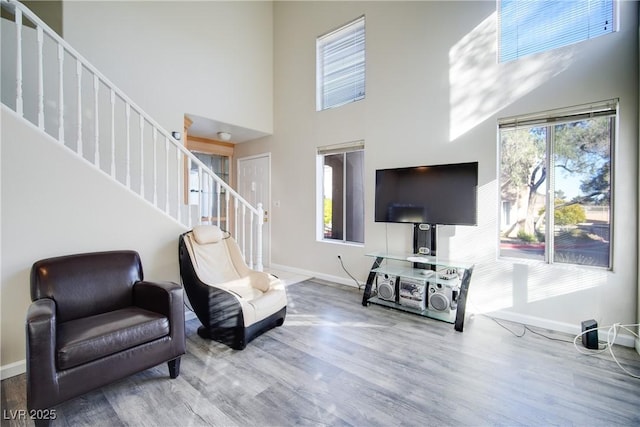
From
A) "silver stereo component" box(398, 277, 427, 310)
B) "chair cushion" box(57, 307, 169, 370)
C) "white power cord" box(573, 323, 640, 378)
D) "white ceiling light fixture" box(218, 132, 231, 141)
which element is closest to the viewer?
"chair cushion" box(57, 307, 169, 370)

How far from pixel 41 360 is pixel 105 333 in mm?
278

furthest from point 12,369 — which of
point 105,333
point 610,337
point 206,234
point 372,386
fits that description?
point 610,337

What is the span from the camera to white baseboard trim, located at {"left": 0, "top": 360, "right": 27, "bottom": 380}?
6.42 feet

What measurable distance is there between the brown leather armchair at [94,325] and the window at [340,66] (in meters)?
3.52

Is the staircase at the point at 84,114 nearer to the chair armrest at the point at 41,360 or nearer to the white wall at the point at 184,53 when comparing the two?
the white wall at the point at 184,53

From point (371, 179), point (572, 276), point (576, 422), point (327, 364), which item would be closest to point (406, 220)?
point (371, 179)

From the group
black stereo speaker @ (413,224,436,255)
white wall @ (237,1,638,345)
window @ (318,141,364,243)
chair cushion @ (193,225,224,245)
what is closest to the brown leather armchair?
chair cushion @ (193,225,224,245)

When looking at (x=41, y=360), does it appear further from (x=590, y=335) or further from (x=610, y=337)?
(x=610, y=337)

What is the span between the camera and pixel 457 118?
327cm

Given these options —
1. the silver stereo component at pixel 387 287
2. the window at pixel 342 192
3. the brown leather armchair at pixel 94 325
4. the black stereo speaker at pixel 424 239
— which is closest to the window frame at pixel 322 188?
the window at pixel 342 192

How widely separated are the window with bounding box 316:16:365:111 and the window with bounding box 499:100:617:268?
7.06ft

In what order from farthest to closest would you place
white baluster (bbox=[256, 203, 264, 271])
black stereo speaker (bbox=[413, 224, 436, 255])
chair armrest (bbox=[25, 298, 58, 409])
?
1. white baluster (bbox=[256, 203, 264, 271])
2. black stereo speaker (bbox=[413, 224, 436, 255])
3. chair armrest (bbox=[25, 298, 58, 409])

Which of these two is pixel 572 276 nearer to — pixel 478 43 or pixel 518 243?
pixel 518 243

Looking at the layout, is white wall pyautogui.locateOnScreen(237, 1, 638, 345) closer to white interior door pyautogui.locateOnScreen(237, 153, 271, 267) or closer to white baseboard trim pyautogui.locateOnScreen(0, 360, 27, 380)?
white interior door pyautogui.locateOnScreen(237, 153, 271, 267)
